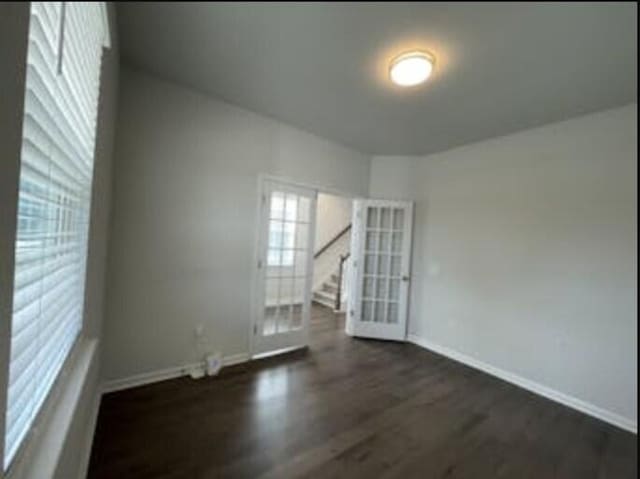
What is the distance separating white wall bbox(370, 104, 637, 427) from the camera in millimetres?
2164

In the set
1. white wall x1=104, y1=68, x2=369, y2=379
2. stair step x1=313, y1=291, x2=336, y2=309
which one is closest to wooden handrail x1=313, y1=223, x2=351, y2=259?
stair step x1=313, y1=291, x2=336, y2=309

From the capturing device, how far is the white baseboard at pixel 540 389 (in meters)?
2.34

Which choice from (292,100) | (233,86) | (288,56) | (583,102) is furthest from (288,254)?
(583,102)

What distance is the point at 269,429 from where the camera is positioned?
208 cm

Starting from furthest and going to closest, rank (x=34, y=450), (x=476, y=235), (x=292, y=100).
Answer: (x=476, y=235), (x=292, y=100), (x=34, y=450)

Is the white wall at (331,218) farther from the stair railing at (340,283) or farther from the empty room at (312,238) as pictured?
the empty room at (312,238)

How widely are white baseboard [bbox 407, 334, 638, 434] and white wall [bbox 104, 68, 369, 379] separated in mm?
2181

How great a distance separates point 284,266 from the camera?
11.3 ft

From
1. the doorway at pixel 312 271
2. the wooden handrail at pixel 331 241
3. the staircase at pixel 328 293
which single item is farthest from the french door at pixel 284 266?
the wooden handrail at pixel 331 241

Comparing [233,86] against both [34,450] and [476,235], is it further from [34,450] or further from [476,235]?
[476,235]

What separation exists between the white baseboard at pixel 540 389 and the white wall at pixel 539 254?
0.02 meters

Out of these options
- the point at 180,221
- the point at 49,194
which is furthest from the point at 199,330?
the point at 49,194

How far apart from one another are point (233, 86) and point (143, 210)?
3.81 ft

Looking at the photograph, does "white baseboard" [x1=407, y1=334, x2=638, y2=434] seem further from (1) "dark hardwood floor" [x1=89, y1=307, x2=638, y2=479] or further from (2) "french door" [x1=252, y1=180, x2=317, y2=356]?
(2) "french door" [x1=252, y1=180, x2=317, y2=356]
